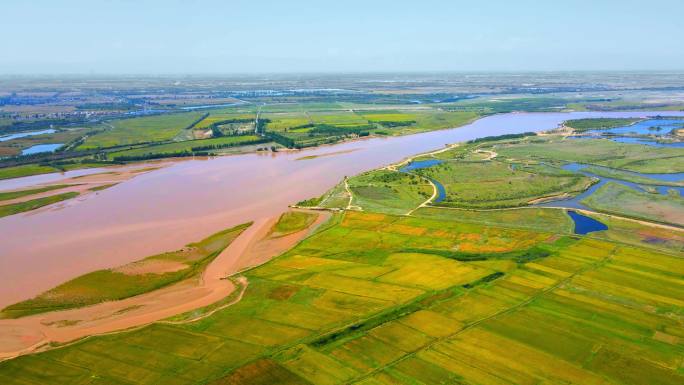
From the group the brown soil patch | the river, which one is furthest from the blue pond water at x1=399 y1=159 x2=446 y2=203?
the brown soil patch

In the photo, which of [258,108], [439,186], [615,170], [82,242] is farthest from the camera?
[258,108]

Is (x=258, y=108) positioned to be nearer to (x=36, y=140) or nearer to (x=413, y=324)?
(x=36, y=140)

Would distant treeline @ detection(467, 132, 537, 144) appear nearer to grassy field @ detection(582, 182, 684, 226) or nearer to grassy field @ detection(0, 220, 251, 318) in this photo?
grassy field @ detection(582, 182, 684, 226)

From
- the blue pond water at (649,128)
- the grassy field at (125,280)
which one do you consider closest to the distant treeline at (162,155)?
the grassy field at (125,280)

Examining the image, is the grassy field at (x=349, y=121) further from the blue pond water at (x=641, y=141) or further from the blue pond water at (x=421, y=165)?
the blue pond water at (x=641, y=141)

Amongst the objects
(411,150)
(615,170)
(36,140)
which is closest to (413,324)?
(615,170)

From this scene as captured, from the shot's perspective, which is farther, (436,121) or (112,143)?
(436,121)
